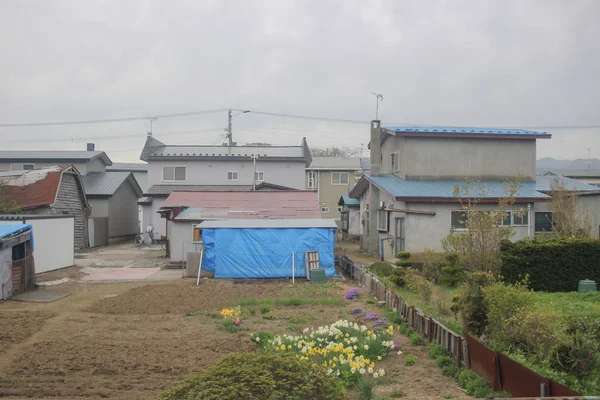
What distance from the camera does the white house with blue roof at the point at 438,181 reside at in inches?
886

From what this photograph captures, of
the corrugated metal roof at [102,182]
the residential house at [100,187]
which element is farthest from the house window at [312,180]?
the corrugated metal roof at [102,182]

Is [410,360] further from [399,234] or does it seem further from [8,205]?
[8,205]

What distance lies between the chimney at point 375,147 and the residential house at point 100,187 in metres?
18.3

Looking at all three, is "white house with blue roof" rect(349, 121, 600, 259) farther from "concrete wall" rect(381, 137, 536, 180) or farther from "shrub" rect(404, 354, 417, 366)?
"shrub" rect(404, 354, 417, 366)

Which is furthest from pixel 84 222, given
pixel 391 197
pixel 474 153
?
pixel 474 153

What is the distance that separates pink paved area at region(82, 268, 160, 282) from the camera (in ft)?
66.7

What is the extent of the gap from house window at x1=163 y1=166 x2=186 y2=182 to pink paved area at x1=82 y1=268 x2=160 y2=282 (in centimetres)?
1488

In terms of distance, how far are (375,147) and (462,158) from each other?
4802 millimetres

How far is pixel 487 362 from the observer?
23.4 ft

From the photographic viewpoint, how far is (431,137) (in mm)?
25562

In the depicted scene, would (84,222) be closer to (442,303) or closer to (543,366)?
(442,303)

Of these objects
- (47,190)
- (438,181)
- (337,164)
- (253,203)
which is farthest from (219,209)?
(337,164)

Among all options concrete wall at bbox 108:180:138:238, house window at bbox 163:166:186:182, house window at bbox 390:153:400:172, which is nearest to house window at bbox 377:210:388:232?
house window at bbox 390:153:400:172

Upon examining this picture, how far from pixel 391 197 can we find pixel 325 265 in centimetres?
535
